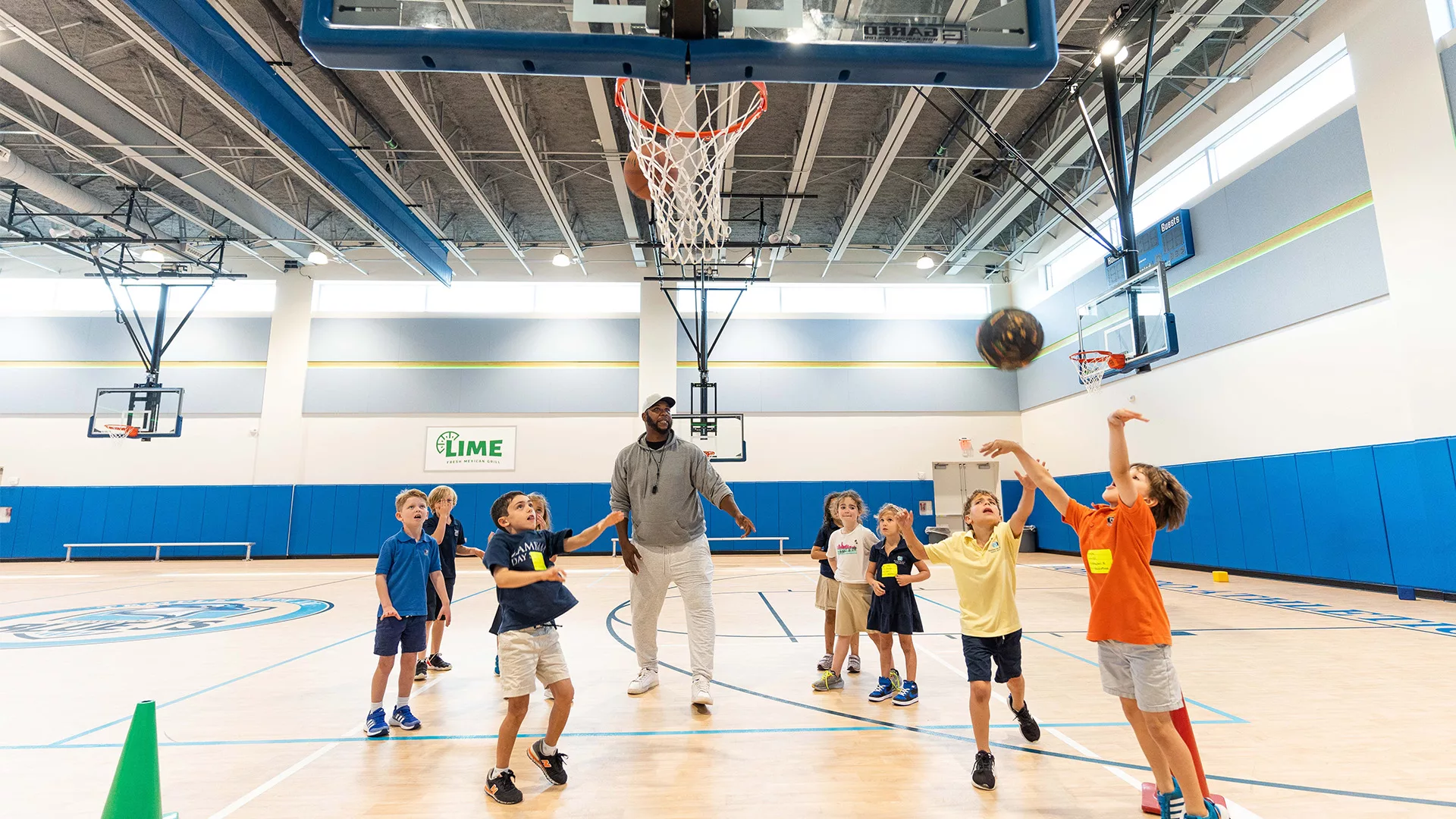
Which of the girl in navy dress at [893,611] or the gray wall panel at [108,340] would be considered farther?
the gray wall panel at [108,340]

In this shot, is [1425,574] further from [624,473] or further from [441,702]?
[441,702]

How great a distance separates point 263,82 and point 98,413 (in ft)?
36.7

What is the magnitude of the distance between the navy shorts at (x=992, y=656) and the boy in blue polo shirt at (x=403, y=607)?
2748 millimetres

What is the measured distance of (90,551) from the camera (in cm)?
1595

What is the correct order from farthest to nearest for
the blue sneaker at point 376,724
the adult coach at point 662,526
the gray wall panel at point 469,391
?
1. the gray wall panel at point 469,391
2. the adult coach at point 662,526
3. the blue sneaker at point 376,724

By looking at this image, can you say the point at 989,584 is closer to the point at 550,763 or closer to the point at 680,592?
the point at 680,592

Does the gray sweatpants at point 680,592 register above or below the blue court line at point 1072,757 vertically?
above

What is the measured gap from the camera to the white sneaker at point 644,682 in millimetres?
4227

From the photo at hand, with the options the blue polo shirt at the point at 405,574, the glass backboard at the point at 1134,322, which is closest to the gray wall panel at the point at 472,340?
the glass backboard at the point at 1134,322

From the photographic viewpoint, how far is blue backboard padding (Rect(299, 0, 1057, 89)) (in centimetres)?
305

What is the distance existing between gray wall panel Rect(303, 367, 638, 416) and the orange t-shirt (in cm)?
1475

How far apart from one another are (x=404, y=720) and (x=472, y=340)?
1443cm

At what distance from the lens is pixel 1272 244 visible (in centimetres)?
991

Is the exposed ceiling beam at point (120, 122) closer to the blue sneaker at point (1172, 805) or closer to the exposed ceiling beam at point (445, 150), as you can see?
the exposed ceiling beam at point (445, 150)
